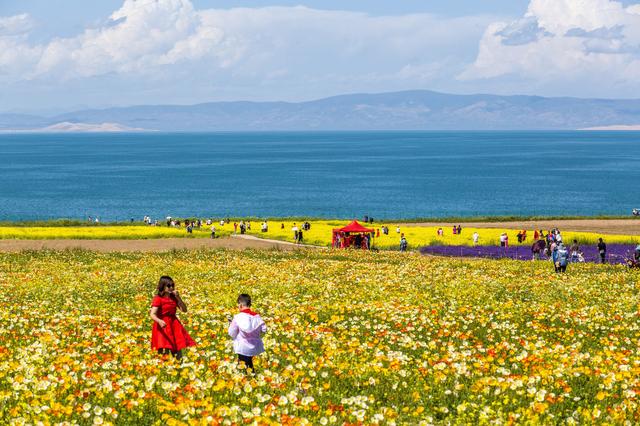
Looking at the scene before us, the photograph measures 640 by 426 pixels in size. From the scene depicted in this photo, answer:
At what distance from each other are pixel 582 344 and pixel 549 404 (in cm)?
542

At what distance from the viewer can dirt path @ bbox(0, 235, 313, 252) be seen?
56028mm

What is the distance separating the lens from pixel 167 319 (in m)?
13.3

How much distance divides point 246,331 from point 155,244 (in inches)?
1942

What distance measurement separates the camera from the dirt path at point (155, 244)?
56028 mm

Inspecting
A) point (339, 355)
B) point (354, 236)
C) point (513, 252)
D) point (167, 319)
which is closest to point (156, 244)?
point (354, 236)

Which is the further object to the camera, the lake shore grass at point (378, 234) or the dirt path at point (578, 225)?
the dirt path at point (578, 225)

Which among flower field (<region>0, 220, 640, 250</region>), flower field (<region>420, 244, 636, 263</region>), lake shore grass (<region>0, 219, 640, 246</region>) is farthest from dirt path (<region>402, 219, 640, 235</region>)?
flower field (<region>420, 244, 636, 263</region>)

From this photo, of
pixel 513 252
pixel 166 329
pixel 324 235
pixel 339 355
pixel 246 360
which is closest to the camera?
pixel 246 360

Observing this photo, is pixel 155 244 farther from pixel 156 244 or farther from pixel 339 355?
pixel 339 355

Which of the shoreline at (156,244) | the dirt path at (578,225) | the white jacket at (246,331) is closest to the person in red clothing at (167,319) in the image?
the white jacket at (246,331)

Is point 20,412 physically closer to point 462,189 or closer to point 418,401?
point 418,401

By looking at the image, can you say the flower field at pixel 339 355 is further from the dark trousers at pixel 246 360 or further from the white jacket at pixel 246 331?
the white jacket at pixel 246 331

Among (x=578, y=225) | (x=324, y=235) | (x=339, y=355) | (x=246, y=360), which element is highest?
(x=246, y=360)

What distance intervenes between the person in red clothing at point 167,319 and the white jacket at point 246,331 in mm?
1176
